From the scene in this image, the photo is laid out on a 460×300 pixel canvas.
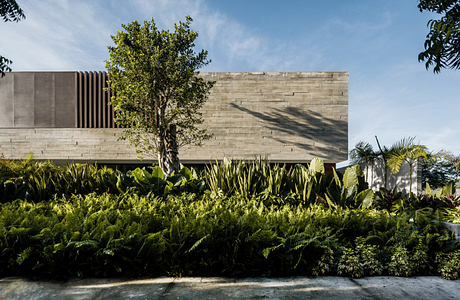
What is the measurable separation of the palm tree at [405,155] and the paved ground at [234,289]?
677 centimetres

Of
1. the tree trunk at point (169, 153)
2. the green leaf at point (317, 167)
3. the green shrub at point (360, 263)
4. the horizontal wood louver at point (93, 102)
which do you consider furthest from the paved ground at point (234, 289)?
the horizontal wood louver at point (93, 102)

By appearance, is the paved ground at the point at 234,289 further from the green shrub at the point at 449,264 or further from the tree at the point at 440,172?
the tree at the point at 440,172

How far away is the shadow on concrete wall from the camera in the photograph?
11125mm

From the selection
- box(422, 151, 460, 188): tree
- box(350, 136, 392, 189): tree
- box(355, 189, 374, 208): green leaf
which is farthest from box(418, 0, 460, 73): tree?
box(422, 151, 460, 188): tree

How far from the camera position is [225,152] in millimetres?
11258

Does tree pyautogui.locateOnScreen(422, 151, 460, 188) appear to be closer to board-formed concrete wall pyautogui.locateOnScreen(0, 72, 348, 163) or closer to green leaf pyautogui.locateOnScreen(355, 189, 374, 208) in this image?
board-formed concrete wall pyautogui.locateOnScreen(0, 72, 348, 163)

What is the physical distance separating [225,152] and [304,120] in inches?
143

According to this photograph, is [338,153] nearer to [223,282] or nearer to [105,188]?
[105,188]

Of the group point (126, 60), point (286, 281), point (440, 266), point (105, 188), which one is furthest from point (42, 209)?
point (126, 60)

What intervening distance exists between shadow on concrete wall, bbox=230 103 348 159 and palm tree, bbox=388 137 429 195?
7.78 feet

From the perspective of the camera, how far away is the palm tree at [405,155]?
26.6ft

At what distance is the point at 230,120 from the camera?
11.3 meters

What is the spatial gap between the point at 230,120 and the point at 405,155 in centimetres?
645

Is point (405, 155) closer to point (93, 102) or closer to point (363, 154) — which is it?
point (363, 154)
